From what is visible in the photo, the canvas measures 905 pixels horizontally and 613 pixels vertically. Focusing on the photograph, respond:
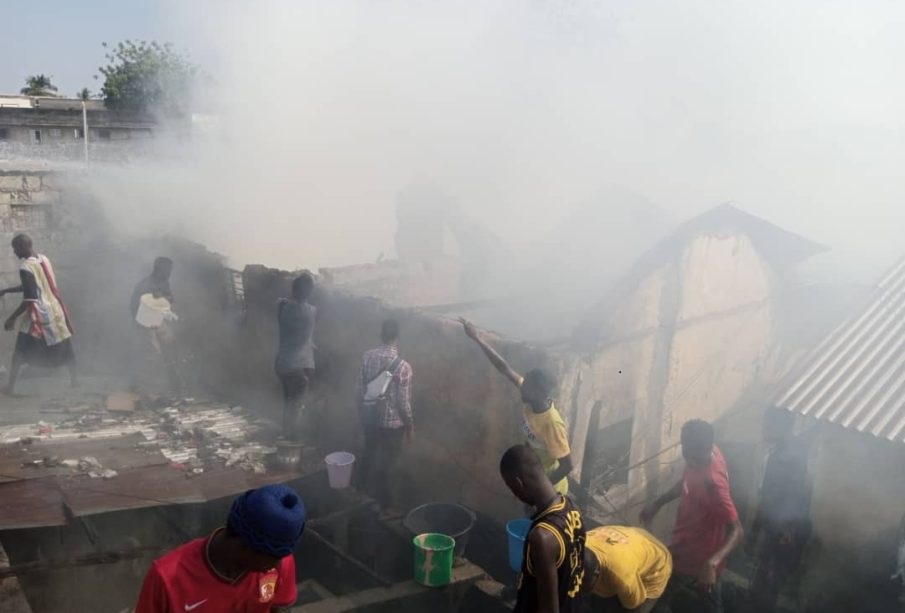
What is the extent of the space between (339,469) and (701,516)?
303 centimetres

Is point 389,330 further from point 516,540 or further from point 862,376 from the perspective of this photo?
point 862,376

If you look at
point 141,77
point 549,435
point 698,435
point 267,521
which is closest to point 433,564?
point 549,435

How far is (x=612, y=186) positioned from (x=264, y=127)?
362 inches

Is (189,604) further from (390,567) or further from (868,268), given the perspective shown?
(868,268)

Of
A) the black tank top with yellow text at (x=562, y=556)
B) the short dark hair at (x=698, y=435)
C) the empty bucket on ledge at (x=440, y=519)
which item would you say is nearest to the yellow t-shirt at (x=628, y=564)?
the black tank top with yellow text at (x=562, y=556)

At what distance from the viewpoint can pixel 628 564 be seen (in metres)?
3.55

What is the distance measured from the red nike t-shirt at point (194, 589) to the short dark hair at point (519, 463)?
1031mm

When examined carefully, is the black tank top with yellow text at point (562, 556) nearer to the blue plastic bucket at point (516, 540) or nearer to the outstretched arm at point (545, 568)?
the outstretched arm at point (545, 568)

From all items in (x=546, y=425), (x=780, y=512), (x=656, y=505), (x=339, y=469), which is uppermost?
(x=546, y=425)

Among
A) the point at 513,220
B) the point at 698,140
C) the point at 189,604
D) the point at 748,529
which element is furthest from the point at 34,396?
the point at 698,140

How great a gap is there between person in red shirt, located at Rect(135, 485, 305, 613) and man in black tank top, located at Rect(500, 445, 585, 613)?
98 cm

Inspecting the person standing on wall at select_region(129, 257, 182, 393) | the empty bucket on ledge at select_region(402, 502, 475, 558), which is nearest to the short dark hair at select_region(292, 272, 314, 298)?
the empty bucket on ledge at select_region(402, 502, 475, 558)

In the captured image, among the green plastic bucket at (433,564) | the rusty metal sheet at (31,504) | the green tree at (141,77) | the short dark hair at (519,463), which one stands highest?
the green tree at (141,77)

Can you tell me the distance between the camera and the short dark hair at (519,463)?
2.99 m
